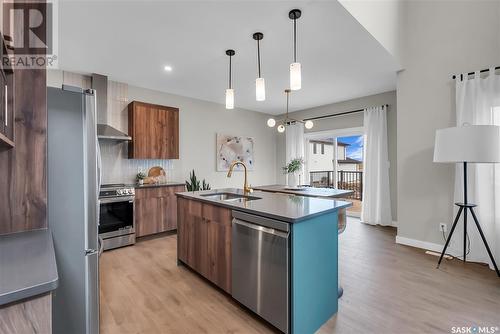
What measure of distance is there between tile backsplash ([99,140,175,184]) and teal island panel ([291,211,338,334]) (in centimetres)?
349

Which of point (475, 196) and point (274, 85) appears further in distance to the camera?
point (274, 85)

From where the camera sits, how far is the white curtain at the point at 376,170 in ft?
14.5

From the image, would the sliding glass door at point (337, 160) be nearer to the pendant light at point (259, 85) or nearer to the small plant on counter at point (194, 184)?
the small plant on counter at point (194, 184)

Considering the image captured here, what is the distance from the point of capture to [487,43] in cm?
279

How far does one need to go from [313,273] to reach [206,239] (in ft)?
3.59

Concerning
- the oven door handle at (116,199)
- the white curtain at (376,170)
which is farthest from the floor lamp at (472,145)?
the oven door handle at (116,199)

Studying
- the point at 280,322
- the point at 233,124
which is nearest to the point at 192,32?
the point at 280,322

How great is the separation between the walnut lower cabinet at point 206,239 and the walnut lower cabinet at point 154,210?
1.25 metres

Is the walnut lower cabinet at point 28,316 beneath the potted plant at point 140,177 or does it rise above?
beneath

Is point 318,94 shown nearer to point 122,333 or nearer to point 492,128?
point 492,128

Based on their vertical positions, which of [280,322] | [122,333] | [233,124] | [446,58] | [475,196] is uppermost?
[446,58]

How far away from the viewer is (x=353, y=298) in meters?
2.08

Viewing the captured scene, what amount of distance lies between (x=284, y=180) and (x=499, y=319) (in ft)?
15.9

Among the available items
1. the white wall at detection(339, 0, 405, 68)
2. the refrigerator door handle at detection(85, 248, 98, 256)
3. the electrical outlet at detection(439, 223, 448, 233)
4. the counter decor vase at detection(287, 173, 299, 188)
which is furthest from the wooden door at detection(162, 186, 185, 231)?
the electrical outlet at detection(439, 223, 448, 233)
